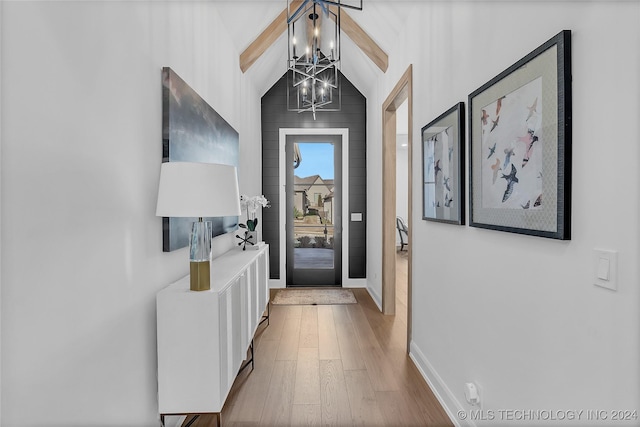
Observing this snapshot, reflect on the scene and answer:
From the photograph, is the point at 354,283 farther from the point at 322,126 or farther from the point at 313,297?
the point at 322,126

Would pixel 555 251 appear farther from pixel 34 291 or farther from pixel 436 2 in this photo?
pixel 436 2

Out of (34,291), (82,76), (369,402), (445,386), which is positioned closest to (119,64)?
(82,76)

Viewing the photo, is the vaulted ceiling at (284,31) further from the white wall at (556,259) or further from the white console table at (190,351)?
the white console table at (190,351)

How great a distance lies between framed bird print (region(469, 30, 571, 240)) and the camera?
1168 millimetres

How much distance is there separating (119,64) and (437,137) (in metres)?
1.82

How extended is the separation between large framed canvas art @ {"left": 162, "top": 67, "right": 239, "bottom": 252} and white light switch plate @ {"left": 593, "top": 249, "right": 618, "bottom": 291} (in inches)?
70.3

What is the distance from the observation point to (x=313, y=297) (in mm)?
4719

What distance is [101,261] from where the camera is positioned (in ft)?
4.39

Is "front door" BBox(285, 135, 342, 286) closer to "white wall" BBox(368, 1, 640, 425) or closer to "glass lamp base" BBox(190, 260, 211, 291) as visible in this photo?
"white wall" BBox(368, 1, 640, 425)

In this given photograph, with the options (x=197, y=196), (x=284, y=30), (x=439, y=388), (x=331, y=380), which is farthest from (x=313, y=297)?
(x=197, y=196)

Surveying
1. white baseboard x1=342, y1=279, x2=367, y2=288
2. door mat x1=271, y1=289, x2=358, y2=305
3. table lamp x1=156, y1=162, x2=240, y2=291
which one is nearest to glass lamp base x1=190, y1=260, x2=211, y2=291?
table lamp x1=156, y1=162, x2=240, y2=291

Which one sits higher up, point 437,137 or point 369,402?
point 437,137

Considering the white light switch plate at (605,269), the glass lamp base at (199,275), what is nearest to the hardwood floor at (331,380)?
the glass lamp base at (199,275)

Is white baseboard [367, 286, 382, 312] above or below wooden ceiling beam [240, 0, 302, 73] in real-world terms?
below
